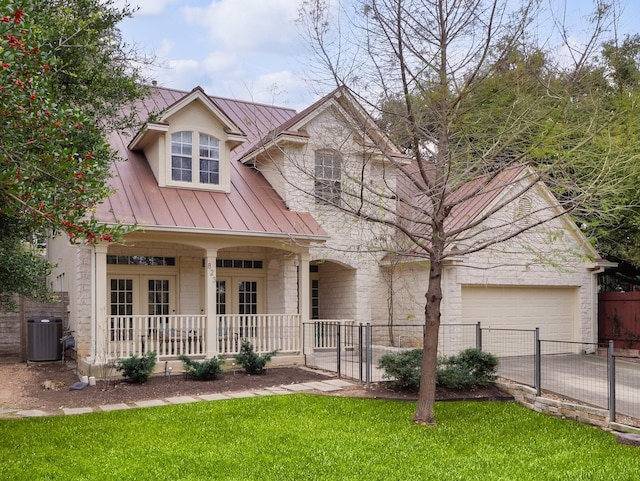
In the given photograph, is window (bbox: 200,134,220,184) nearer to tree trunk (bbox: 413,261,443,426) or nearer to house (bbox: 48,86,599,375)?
house (bbox: 48,86,599,375)

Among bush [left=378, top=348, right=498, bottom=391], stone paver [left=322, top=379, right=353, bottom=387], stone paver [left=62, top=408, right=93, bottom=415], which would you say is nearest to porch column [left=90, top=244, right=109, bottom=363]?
stone paver [left=62, top=408, right=93, bottom=415]

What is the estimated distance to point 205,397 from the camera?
34.0ft

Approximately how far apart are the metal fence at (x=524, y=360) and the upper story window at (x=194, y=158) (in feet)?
14.4

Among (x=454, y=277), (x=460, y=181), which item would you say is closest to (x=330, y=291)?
(x=454, y=277)

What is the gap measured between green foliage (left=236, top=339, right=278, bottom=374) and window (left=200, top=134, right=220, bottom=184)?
427 cm

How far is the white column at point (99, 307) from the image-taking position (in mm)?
12031

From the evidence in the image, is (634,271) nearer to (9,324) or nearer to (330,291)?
(330,291)

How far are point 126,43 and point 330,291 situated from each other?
923 cm

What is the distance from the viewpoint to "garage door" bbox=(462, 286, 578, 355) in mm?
15906

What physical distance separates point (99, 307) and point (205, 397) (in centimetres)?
329

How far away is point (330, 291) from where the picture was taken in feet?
57.7

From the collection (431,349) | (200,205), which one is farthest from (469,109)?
(200,205)

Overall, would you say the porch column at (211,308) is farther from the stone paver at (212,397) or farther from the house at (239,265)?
the stone paver at (212,397)

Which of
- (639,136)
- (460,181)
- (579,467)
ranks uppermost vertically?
(639,136)
